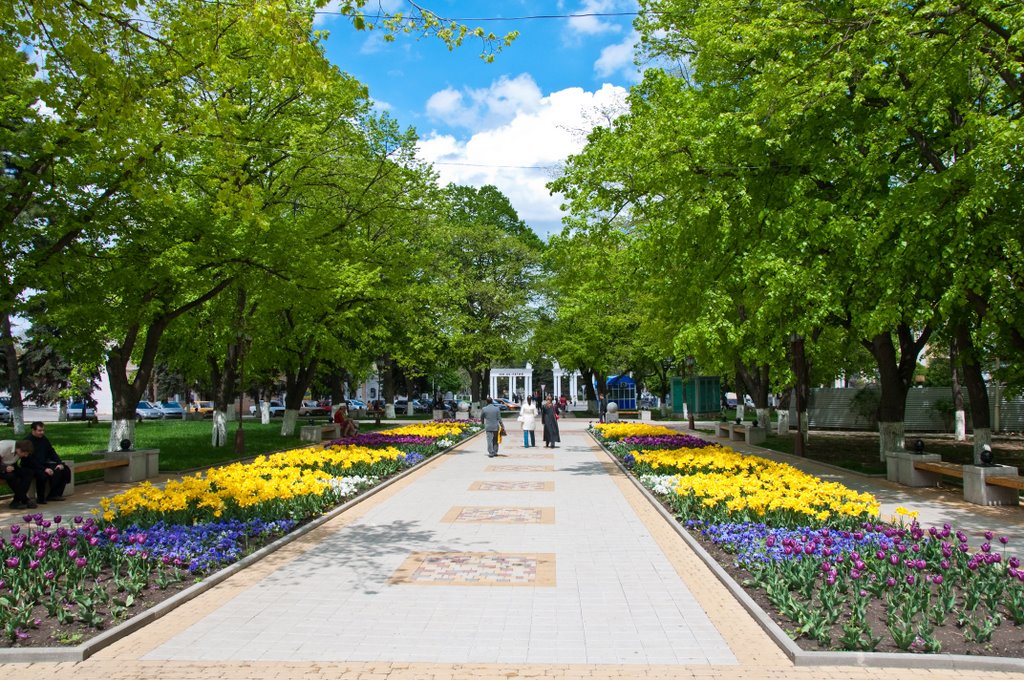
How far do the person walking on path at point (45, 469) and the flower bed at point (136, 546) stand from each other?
7.52 feet

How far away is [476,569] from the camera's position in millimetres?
8094

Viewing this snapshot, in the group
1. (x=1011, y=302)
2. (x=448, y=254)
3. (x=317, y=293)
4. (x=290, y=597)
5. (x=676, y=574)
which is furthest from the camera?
(x=448, y=254)

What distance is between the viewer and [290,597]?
711 centimetres

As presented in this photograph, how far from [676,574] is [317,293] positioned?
1416 centimetres

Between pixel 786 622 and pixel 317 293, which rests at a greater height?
pixel 317 293

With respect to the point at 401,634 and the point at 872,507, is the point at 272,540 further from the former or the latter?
the point at 872,507

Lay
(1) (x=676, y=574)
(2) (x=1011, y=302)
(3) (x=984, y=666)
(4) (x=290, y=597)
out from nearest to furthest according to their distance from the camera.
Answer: (3) (x=984, y=666), (4) (x=290, y=597), (1) (x=676, y=574), (2) (x=1011, y=302)

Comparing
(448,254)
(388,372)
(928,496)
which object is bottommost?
(928,496)

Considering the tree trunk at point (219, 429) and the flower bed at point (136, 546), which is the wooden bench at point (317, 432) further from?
the flower bed at point (136, 546)

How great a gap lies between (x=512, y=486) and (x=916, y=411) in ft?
89.9

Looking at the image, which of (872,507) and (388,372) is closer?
(872,507)

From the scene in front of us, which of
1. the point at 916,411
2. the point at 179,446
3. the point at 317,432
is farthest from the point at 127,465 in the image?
the point at 916,411

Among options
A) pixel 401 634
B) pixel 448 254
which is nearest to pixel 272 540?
pixel 401 634

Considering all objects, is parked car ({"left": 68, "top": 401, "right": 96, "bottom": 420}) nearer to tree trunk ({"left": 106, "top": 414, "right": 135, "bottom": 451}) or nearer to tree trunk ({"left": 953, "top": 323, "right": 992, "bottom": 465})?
tree trunk ({"left": 106, "top": 414, "right": 135, "bottom": 451})
